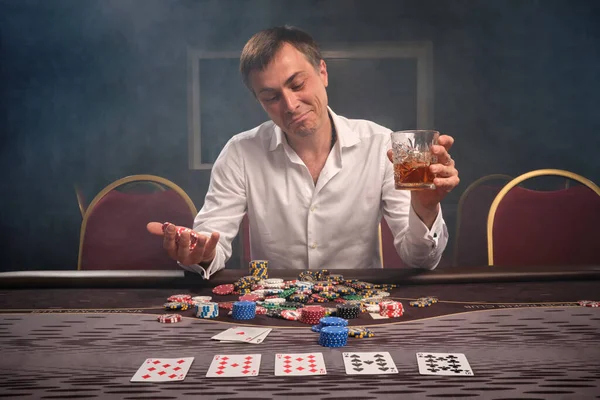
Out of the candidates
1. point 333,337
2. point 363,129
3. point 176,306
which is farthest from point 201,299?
point 363,129

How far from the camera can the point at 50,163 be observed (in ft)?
12.6

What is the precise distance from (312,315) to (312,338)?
3.9 inches

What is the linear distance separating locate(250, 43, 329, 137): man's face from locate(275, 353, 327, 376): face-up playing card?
1162mm

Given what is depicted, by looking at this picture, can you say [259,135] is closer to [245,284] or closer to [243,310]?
[245,284]

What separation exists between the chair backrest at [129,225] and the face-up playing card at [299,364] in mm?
1359

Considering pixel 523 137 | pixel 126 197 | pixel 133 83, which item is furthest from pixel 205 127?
pixel 523 137

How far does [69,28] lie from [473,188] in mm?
3062

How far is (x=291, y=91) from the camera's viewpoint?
189 centimetres

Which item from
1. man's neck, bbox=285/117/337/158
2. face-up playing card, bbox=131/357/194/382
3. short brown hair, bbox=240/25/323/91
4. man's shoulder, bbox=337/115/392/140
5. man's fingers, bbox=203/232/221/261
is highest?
short brown hair, bbox=240/25/323/91

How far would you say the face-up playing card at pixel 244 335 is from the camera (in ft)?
3.12

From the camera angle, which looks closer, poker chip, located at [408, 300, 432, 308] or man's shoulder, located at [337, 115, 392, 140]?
poker chip, located at [408, 300, 432, 308]

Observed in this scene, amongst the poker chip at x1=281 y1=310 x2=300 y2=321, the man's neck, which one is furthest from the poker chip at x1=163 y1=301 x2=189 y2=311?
the man's neck

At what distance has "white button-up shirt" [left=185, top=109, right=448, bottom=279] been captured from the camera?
2031 mm

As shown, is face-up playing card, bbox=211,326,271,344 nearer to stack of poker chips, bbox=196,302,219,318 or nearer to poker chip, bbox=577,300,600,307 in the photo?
stack of poker chips, bbox=196,302,219,318
